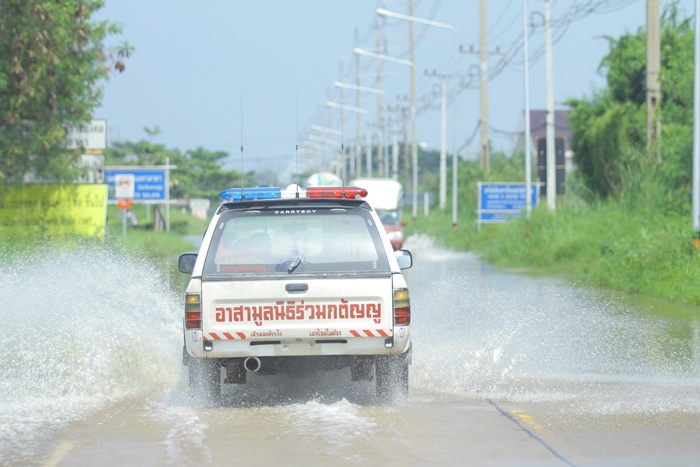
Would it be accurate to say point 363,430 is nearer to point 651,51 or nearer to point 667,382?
point 667,382

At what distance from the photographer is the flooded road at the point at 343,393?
7.72 meters

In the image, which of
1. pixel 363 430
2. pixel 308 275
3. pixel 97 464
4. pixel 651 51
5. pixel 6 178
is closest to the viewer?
pixel 97 464

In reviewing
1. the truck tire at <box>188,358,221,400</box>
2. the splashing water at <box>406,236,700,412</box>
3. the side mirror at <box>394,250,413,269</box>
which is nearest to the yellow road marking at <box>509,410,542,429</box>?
the splashing water at <box>406,236,700,412</box>

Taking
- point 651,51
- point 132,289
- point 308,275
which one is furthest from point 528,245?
point 308,275

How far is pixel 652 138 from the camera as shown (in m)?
29.2

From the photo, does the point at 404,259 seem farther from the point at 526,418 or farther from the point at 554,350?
the point at 554,350

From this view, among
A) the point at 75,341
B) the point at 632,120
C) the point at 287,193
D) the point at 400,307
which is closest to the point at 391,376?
the point at 400,307

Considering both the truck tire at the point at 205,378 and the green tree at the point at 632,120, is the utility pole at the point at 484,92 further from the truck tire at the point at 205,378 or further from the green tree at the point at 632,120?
the truck tire at the point at 205,378

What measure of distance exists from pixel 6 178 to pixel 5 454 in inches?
688

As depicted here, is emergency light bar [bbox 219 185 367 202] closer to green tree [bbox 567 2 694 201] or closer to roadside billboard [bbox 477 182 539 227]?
green tree [bbox 567 2 694 201]

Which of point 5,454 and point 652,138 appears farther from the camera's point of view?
point 652,138

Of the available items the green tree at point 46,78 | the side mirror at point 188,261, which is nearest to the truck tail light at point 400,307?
the side mirror at point 188,261

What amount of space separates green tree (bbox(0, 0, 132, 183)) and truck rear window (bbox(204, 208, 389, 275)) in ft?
42.1

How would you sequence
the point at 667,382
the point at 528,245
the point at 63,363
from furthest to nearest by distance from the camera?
the point at 528,245, the point at 63,363, the point at 667,382
